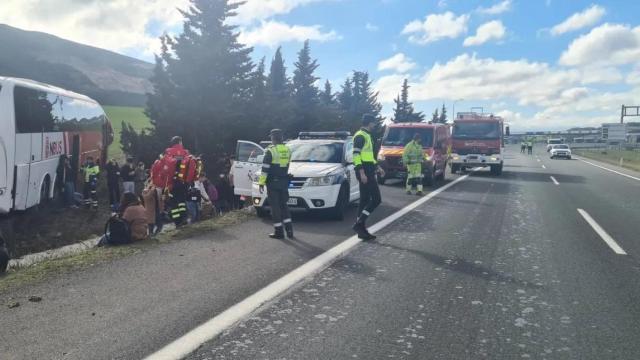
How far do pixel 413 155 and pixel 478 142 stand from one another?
8067 millimetres

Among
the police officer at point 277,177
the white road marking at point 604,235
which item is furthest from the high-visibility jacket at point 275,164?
the white road marking at point 604,235

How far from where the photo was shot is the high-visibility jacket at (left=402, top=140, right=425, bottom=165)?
47.5 ft

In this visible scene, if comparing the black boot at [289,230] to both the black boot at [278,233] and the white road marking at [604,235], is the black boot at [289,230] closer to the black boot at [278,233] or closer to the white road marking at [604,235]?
the black boot at [278,233]

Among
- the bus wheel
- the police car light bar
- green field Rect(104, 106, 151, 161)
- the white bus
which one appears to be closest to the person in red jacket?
the police car light bar

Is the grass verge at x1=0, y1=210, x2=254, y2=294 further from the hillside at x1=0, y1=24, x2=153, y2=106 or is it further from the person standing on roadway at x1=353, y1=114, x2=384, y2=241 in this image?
the hillside at x1=0, y1=24, x2=153, y2=106

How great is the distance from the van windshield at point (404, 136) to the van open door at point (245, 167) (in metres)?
7.14

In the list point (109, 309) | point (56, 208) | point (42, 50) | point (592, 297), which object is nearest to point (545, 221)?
point (592, 297)

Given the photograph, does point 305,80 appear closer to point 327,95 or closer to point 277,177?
point 327,95

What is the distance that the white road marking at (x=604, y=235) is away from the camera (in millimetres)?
7074

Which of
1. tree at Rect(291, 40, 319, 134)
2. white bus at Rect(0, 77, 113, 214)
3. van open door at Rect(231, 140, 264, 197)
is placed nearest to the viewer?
white bus at Rect(0, 77, 113, 214)

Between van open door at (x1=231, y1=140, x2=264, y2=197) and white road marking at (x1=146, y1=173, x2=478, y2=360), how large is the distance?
5.24 metres

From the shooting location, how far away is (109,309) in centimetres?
438

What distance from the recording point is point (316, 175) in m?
9.45

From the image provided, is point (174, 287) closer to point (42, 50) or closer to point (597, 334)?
point (597, 334)
